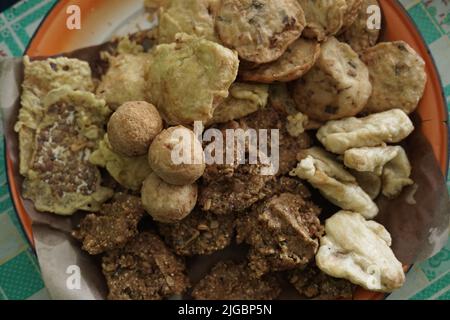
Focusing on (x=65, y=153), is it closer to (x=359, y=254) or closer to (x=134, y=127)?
(x=134, y=127)

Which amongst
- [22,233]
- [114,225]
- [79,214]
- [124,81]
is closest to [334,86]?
[124,81]

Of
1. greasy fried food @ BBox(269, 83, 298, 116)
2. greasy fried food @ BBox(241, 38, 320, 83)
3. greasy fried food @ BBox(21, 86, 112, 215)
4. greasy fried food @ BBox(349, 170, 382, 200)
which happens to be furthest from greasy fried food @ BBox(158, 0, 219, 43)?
greasy fried food @ BBox(349, 170, 382, 200)

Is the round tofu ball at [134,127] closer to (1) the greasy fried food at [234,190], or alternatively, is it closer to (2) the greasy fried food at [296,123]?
(1) the greasy fried food at [234,190]

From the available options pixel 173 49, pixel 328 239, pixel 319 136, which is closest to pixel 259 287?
pixel 328 239

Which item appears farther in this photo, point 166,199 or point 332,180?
point 332,180

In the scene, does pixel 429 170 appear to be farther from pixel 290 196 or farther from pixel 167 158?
pixel 167 158

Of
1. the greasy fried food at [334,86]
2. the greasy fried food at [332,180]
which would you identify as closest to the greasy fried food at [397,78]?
the greasy fried food at [334,86]

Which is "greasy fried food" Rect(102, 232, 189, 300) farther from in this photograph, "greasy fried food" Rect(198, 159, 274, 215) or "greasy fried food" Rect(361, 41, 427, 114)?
"greasy fried food" Rect(361, 41, 427, 114)
